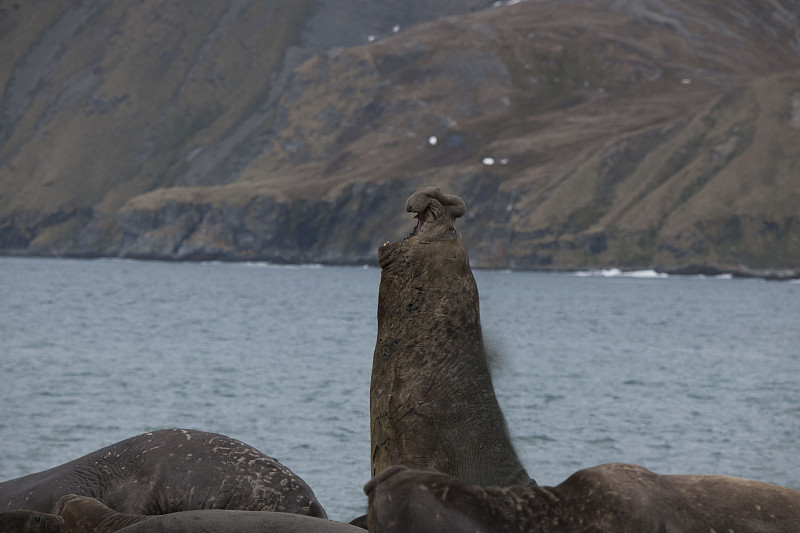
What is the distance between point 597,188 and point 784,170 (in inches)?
1374

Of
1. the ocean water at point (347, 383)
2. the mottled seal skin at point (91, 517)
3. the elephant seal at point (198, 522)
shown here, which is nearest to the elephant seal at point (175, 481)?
the mottled seal skin at point (91, 517)

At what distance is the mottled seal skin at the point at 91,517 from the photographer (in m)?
6.86

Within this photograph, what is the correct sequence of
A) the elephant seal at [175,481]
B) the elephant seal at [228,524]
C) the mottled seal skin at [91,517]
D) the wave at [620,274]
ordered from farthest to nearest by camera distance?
the wave at [620,274]
the elephant seal at [175,481]
the mottled seal skin at [91,517]
the elephant seal at [228,524]

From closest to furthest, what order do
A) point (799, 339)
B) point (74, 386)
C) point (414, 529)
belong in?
point (414, 529), point (74, 386), point (799, 339)

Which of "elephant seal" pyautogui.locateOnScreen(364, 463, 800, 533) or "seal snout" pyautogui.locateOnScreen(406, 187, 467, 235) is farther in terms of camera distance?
"seal snout" pyautogui.locateOnScreen(406, 187, 467, 235)

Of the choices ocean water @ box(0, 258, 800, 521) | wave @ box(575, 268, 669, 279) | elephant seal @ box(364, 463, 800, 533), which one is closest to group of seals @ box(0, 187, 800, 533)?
elephant seal @ box(364, 463, 800, 533)

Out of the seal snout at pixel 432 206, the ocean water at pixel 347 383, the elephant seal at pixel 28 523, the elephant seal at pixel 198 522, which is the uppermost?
the seal snout at pixel 432 206

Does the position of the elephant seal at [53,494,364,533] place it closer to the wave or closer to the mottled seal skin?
the mottled seal skin

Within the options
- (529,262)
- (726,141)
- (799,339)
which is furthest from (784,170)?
(799,339)

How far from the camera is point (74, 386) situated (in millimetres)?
34625

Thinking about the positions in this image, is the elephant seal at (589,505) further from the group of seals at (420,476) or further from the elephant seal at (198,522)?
the elephant seal at (198,522)

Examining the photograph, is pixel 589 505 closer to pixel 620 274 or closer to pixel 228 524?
pixel 228 524

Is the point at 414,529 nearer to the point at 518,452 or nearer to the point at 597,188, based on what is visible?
the point at 518,452

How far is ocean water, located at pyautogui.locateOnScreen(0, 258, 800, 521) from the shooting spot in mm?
22584
